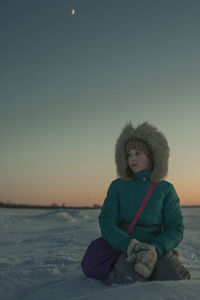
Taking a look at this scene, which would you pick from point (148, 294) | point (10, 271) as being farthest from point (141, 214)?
point (10, 271)

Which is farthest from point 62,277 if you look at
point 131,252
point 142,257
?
point 142,257

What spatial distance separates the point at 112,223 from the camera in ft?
10.9

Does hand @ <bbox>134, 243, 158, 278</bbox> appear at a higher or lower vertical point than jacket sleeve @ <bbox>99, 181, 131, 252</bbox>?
lower

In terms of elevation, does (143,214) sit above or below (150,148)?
below

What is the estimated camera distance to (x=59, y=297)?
9.04 ft

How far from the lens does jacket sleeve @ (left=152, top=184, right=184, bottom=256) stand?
3.07 metres

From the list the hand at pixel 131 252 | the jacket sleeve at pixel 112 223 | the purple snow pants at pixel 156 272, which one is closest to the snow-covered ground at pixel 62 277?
the purple snow pants at pixel 156 272

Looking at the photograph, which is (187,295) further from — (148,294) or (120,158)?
(120,158)

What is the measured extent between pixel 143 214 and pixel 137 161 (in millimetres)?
530

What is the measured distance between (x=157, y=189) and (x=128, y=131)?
0.67 metres

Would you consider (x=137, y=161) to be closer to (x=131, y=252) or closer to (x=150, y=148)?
(x=150, y=148)

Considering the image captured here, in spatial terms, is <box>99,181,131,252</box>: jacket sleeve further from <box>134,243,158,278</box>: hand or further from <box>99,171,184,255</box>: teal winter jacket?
<box>134,243,158,278</box>: hand

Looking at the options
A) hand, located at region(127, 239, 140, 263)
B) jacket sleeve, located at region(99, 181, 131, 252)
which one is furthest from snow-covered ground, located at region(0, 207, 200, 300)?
jacket sleeve, located at region(99, 181, 131, 252)

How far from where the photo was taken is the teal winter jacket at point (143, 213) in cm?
323
